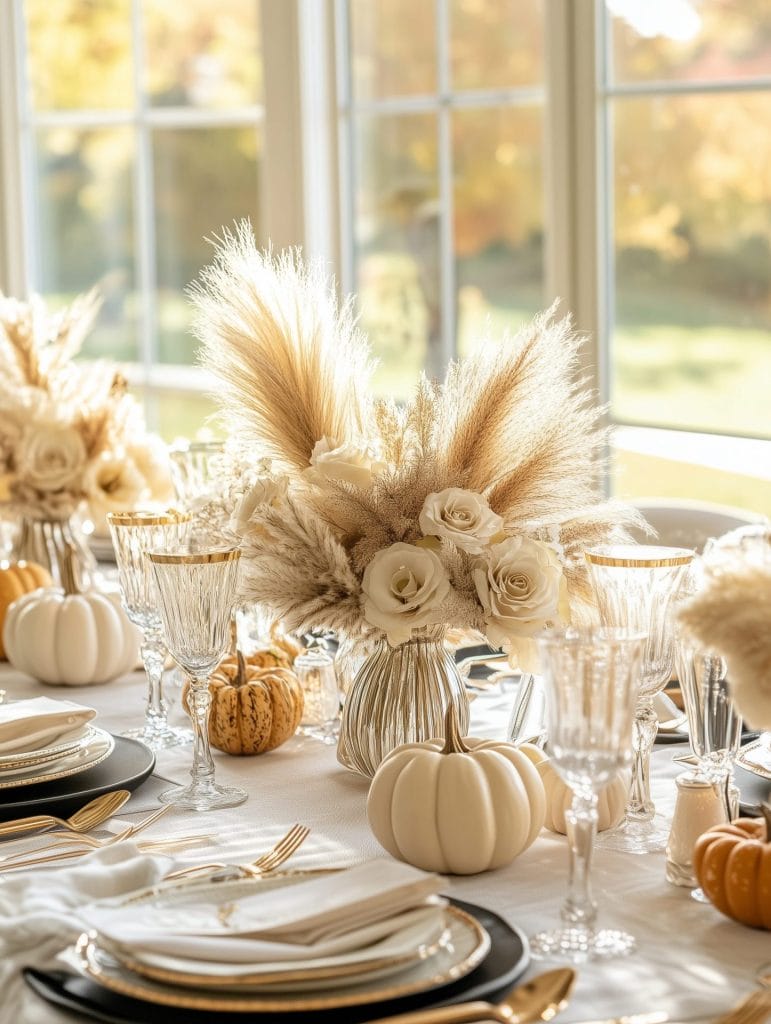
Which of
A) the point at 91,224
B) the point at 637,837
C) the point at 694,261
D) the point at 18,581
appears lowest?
the point at 637,837

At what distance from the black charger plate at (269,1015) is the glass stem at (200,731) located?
399mm

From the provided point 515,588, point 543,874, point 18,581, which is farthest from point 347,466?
point 18,581

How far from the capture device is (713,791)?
1113 millimetres

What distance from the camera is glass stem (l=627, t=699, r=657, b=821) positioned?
1.24 meters

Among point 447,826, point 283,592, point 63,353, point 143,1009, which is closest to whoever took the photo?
point 143,1009

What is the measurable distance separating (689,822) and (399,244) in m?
2.79

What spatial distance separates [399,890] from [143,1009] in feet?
0.56

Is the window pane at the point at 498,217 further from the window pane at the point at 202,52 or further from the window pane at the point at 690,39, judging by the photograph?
the window pane at the point at 202,52

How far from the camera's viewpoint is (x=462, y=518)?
1.28 metres

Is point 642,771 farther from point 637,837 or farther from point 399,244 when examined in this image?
point 399,244

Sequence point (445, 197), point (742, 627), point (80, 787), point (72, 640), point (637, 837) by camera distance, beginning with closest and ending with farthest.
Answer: point (742, 627)
point (637, 837)
point (80, 787)
point (72, 640)
point (445, 197)

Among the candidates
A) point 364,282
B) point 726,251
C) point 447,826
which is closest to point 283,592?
point 447,826

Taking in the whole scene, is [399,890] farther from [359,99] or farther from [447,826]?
[359,99]

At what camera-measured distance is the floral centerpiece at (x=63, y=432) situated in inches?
82.2
